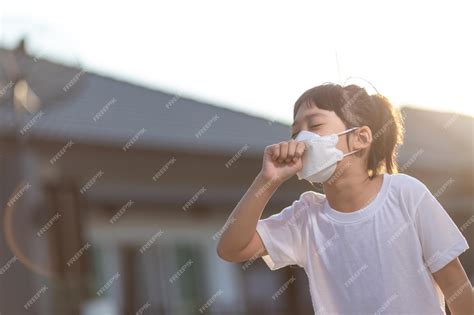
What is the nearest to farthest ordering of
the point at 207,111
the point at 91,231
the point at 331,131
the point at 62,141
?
1. the point at 331,131
2. the point at 62,141
3. the point at 91,231
4. the point at 207,111

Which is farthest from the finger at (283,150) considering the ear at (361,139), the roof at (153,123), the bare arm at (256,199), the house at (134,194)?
the house at (134,194)

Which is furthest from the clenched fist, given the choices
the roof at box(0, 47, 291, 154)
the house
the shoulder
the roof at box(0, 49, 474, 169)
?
the roof at box(0, 47, 291, 154)

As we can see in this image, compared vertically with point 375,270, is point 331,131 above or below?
above

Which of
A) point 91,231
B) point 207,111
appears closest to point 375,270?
point 91,231

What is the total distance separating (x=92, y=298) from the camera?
34.1 feet

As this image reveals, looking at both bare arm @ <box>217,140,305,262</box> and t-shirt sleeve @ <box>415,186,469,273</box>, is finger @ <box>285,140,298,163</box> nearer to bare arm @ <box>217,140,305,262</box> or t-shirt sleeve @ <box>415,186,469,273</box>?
bare arm @ <box>217,140,305,262</box>

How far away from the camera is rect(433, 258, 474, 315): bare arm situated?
2729 millimetres

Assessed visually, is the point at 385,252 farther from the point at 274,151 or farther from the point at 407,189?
the point at 274,151

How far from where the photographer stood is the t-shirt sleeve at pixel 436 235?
2.71 m

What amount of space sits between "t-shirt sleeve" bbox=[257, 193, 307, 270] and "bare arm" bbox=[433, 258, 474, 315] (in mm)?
437

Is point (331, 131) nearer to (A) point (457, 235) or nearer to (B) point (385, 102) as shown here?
(B) point (385, 102)

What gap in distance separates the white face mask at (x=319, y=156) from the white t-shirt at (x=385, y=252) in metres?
0.12

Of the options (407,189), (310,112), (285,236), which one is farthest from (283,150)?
(407,189)

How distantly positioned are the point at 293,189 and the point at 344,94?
988 cm
